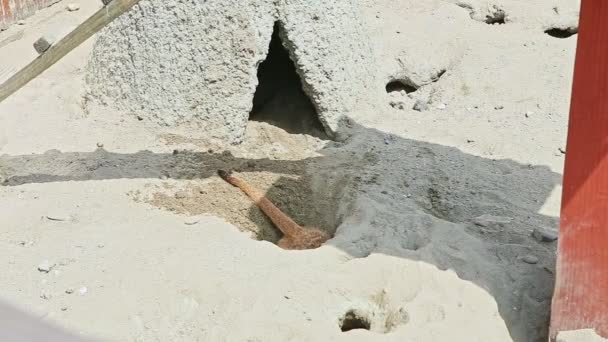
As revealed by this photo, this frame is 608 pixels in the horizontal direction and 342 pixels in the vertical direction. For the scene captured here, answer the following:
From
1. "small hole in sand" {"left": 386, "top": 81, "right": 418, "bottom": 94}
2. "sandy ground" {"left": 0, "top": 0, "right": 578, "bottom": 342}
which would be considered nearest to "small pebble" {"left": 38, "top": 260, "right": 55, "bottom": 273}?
"sandy ground" {"left": 0, "top": 0, "right": 578, "bottom": 342}

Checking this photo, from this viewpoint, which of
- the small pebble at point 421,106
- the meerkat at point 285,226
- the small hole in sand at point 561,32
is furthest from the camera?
the small hole in sand at point 561,32

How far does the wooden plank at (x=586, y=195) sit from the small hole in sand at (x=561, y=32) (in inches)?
140

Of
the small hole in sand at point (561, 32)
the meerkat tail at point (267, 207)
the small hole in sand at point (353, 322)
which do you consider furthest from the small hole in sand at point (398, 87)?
the small hole in sand at point (353, 322)

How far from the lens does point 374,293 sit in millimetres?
3709

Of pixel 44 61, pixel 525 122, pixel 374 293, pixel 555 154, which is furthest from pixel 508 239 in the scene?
pixel 44 61

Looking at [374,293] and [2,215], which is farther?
[2,215]

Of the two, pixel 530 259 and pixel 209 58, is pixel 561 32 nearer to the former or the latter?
pixel 209 58

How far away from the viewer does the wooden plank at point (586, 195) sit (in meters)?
3.12

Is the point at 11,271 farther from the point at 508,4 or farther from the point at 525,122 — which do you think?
the point at 508,4

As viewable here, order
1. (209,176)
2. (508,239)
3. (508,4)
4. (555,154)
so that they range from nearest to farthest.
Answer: (508,239) → (209,176) → (555,154) → (508,4)

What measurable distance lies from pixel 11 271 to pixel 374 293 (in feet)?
5.19

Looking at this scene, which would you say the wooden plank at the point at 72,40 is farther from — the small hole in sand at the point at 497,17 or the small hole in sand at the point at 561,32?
the small hole in sand at the point at 561,32

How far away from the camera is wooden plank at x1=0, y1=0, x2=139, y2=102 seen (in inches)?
163

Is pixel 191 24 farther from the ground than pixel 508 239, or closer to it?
farther from the ground
